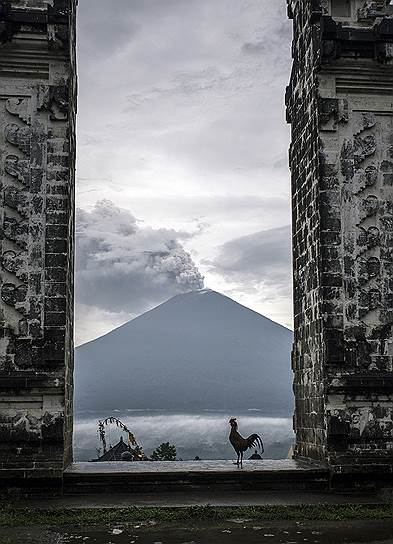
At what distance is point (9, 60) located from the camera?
37.7 ft

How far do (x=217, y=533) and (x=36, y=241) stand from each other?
507 cm

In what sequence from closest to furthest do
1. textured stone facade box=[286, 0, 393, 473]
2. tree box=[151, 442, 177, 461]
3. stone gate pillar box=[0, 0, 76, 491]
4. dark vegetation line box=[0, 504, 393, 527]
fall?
dark vegetation line box=[0, 504, 393, 527]
stone gate pillar box=[0, 0, 76, 491]
textured stone facade box=[286, 0, 393, 473]
tree box=[151, 442, 177, 461]

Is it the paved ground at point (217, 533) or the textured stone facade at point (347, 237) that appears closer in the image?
the paved ground at point (217, 533)

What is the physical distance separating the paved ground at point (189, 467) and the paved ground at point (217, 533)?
7.07 feet

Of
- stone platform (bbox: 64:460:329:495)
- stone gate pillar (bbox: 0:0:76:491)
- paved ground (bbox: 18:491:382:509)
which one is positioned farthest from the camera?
stone gate pillar (bbox: 0:0:76:491)

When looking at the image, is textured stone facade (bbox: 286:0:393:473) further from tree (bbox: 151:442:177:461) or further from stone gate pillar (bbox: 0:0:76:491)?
tree (bbox: 151:442:177:461)

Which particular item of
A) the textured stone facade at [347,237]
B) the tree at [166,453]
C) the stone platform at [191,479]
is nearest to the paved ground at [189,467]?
the stone platform at [191,479]

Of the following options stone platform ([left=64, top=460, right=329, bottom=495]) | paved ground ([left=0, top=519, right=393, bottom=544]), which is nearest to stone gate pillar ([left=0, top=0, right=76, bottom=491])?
stone platform ([left=64, top=460, right=329, bottom=495])

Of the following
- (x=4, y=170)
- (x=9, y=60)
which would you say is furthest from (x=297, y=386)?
(x=9, y=60)

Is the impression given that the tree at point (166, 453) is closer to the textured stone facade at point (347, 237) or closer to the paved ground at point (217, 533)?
the textured stone facade at point (347, 237)

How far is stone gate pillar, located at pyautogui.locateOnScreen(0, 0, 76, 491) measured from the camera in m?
10.6

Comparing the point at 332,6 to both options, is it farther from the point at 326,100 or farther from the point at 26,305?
the point at 26,305

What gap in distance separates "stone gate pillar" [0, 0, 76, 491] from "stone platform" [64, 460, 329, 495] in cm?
41

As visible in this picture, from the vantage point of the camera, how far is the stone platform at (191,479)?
10414mm
